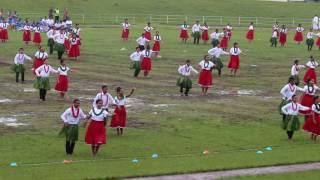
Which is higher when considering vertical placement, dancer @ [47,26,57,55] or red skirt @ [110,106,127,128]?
dancer @ [47,26,57,55]

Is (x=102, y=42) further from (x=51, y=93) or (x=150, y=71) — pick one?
(x=51, y=93)

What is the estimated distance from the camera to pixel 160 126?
991 inches

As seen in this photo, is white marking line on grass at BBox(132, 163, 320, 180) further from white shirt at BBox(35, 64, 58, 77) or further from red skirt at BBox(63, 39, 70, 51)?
red skirt at BBox(63, 39, 70, 51)

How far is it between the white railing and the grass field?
1298 inches

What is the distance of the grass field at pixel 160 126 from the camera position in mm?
19109

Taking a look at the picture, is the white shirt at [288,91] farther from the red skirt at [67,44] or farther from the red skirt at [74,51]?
the red skirt at [67,44]

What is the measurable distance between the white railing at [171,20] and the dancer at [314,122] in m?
56.0

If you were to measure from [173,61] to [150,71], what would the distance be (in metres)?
5.21

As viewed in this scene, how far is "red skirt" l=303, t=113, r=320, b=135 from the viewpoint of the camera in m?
23.1

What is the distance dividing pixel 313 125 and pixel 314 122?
174 mm

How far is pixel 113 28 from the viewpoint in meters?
74.1

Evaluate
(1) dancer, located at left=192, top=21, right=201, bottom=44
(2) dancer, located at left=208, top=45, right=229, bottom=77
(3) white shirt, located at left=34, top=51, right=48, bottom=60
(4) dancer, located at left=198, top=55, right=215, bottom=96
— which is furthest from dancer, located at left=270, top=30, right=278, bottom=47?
(3) white shirt, located at left=34, top=51, right=48, bottom=60

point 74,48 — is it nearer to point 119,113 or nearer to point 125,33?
point 125,33

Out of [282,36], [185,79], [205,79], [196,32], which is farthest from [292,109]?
[282,36]
